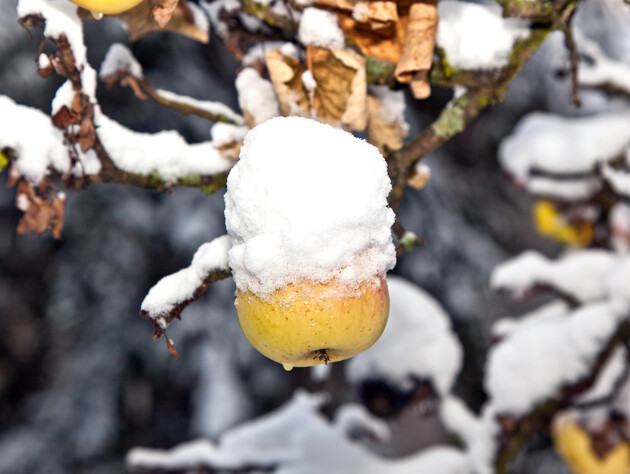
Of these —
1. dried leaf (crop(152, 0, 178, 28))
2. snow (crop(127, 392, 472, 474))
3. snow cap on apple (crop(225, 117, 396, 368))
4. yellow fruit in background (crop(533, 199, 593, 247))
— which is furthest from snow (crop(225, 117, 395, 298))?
yellow fruit in background (crop(533, 199, 593, 247))

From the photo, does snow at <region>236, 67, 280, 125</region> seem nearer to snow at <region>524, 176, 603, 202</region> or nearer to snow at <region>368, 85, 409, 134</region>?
snow at <region>368, 85, 409, 134</region>

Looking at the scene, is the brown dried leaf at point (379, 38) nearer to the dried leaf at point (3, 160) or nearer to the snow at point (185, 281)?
the snow at point (185, 281)

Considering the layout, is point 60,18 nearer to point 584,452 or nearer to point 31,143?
point 31,143

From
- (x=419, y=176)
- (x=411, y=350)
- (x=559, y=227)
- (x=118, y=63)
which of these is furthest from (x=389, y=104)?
(x=559, y=227)

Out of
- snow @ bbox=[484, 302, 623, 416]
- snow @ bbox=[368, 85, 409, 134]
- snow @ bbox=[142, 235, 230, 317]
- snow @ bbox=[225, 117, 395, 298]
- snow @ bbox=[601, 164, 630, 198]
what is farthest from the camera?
snow @ bbox=[601, 164, 630, 198]

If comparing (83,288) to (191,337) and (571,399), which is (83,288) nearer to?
(191,337)

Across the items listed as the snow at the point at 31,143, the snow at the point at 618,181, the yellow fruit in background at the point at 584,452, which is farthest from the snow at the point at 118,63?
the yellow fruit in background at the point at 584,452
